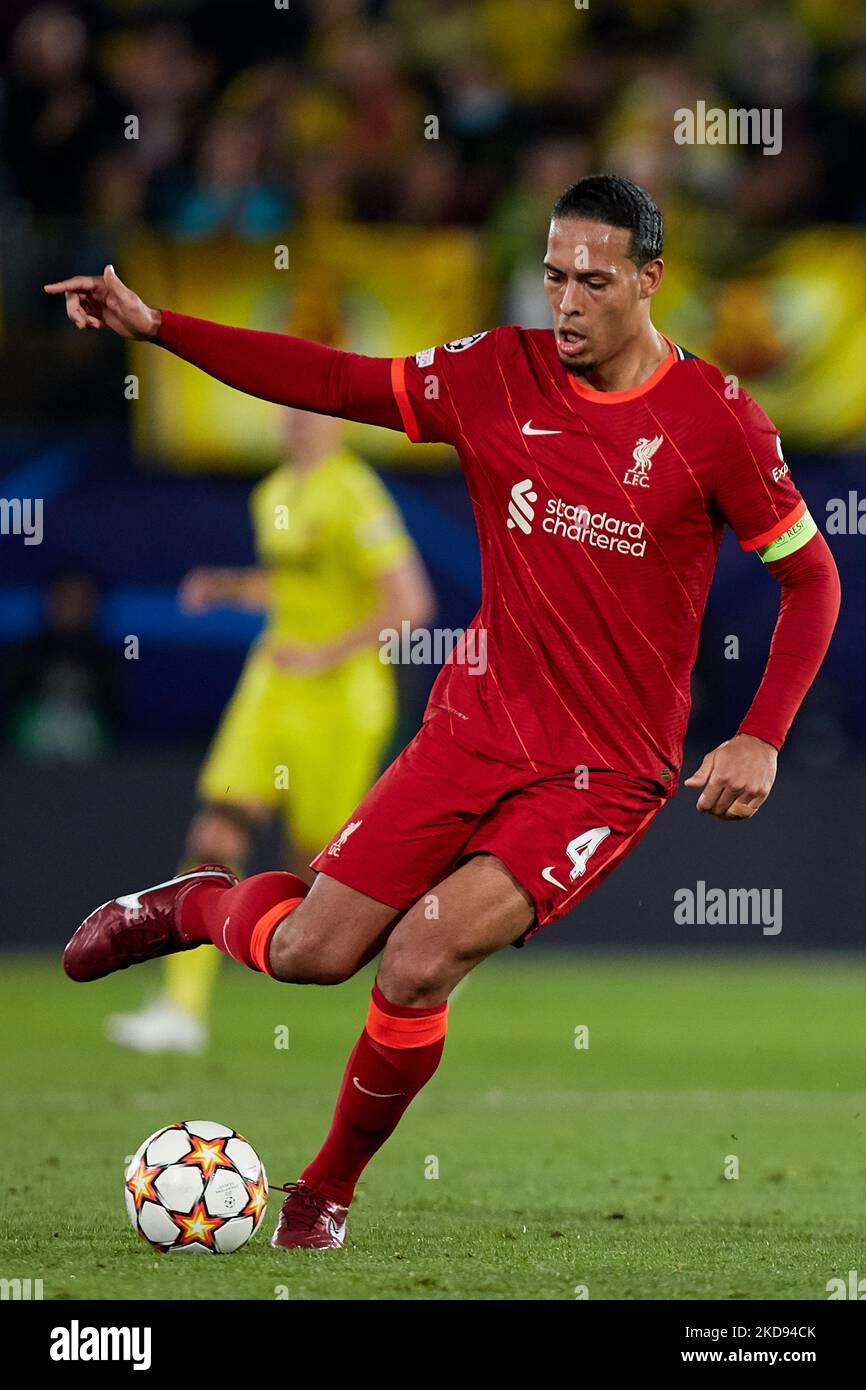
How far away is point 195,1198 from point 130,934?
34.5 inches

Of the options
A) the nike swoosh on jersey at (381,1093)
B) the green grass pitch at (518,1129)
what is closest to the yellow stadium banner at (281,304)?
the green grass pitch at (518,1129)

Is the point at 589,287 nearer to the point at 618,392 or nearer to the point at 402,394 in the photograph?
the point at 618,392

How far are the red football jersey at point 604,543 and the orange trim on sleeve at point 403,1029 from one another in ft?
2.05

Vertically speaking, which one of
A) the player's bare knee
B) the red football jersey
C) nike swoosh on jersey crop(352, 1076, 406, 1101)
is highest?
the red football jersey

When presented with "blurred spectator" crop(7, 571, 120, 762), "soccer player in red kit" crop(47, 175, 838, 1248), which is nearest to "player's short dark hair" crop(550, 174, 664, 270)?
"soccer player in red kit" crop(47, 175, 838, 1248)

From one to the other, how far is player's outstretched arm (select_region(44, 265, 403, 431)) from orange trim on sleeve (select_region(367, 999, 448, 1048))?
1396 mm

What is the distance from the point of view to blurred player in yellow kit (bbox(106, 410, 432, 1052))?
880cm

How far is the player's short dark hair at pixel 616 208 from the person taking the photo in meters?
4.65

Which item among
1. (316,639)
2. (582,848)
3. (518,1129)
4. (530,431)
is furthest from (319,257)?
(582,848)

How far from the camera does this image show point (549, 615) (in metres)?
4.76

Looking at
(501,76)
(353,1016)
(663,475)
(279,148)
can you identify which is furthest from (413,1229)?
(501,76)

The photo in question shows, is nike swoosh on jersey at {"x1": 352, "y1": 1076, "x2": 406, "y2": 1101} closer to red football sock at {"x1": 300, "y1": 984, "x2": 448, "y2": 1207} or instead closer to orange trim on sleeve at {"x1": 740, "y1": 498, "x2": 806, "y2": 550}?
red football sock at {"x1": 300, "y1": 984, "x2": 448, "y2": 1207}

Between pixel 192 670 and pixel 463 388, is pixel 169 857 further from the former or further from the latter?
pixel 463 388

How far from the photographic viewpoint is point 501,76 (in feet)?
43.9
